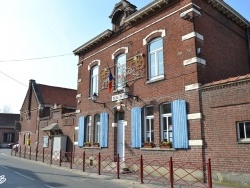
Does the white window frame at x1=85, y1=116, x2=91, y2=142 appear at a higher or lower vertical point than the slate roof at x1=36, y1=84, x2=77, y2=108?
lower

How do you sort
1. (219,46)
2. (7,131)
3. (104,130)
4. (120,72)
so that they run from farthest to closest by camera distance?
(7,131) → (104,130) → (120,72) → (219,46)

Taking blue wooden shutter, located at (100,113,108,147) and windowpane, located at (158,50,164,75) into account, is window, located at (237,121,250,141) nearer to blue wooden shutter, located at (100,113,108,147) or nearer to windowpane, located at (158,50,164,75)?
windowpane, located at (158,50,164,75)

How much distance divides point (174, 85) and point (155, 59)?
2.23 meters

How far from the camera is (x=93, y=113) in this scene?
18.6 meters

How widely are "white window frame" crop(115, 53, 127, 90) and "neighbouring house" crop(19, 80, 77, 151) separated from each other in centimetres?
649

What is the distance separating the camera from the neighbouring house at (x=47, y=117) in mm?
22320

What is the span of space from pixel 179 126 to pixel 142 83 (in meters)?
3.58

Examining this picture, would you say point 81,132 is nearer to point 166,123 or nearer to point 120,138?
point 120,138

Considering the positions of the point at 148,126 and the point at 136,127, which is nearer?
the point at 148,126

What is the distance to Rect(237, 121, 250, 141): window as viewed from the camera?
1034 centimetres

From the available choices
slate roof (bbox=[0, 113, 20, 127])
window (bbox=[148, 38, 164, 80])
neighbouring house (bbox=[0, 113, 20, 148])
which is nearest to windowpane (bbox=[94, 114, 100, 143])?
window (bbox=[148, 38, 164, 80])

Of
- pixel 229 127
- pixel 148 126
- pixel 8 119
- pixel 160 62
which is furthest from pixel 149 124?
pixel 8 119

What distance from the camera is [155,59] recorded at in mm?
14648

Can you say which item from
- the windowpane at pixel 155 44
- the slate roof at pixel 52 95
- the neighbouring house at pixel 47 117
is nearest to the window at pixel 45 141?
the neighbouring house at pixel 47 117
